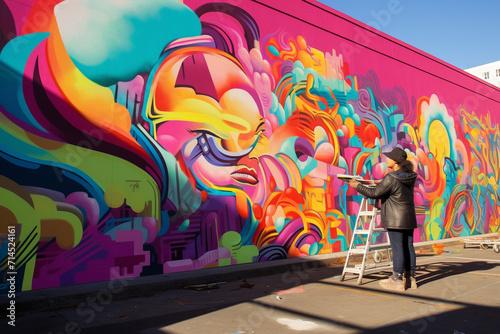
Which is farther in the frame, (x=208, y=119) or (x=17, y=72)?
(x=208, y=119)

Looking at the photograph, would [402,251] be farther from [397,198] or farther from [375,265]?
[375,265]

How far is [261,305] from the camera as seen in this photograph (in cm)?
500

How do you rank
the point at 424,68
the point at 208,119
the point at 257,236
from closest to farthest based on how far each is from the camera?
the point at 208,119
the point at 257,236
the point at 424,68

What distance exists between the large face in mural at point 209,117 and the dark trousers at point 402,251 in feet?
10.7

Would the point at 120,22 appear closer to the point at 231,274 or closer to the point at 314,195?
the point at 231,274

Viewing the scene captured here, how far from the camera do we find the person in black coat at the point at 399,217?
566cm

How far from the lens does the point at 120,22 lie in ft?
22.3

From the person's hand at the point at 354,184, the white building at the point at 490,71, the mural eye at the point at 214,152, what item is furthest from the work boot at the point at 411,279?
the white building at the point at 490,71

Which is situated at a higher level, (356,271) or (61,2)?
(61,2)

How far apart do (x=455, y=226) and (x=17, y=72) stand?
1335 centimetres

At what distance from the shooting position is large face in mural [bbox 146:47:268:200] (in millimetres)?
7163

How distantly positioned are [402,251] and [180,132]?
408cm

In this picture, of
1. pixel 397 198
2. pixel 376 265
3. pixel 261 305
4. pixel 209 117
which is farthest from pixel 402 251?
pixel 209 117

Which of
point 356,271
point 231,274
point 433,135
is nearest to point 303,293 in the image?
point 356,271
